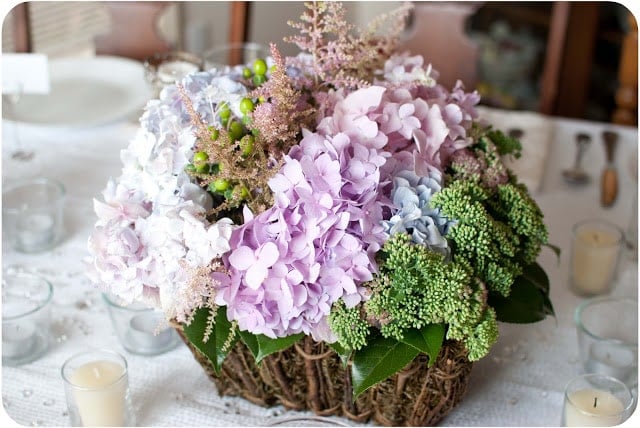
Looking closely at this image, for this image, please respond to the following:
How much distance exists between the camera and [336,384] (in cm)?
89

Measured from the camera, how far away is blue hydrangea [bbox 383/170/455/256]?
0.78 meters

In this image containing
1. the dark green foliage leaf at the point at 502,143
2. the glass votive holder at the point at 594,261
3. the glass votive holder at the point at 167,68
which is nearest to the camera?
the dark green foliage leaf at the point at 502,143

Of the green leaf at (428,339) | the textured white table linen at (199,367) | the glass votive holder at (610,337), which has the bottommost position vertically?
the textured white table linen at (199,367)

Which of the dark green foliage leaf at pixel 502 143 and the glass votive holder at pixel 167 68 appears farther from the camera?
the glass votive holder at pixel 167 68

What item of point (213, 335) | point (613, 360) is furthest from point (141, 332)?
point (613, 360)

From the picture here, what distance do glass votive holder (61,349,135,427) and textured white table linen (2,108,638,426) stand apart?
4 cm

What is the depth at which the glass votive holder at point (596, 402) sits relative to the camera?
86cm

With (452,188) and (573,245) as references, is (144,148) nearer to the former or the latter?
(452,188)

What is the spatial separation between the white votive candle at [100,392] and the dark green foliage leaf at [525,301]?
425 millimetres

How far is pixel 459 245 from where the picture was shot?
79cm

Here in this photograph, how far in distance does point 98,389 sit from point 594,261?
692mm

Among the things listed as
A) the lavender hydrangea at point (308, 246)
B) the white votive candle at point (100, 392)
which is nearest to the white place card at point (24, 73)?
the white votive candle at point (100, 392)

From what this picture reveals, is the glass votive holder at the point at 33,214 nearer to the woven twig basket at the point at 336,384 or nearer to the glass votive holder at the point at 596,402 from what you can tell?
the woven twig basket at the point at 336,384

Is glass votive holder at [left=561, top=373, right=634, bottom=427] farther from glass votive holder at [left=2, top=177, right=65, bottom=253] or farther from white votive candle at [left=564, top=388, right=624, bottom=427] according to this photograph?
glass votive holder at [left=2, top=177, right=65, bottom=253]
